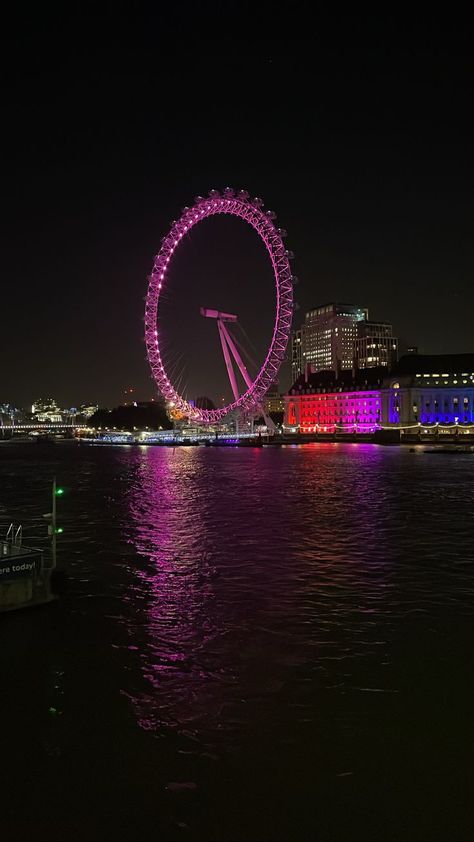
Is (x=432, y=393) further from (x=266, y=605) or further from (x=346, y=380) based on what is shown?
(x=266, y=605)

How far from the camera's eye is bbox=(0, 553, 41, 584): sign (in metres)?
13.7

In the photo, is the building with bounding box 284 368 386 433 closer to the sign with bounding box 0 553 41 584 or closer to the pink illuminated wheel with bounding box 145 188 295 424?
the pink illuminated wheel with bounding box 145 188 295 424

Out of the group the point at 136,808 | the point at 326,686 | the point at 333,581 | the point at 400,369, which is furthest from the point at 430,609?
the point at 400,369

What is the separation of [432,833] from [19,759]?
4392 millimetres

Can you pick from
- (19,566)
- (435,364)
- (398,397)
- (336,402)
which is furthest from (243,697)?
(336,402)

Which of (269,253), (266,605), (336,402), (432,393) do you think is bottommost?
(266,605)

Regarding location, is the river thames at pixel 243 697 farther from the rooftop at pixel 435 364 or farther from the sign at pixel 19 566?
the rooftop at pixel 435 364

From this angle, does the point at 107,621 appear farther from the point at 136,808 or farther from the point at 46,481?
the point at 46,481

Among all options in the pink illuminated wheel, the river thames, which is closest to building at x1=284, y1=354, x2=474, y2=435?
the pink illuminated wheel

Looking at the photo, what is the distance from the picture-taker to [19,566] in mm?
13992

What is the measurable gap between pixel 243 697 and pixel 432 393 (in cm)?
15453

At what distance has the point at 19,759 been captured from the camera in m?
7.68

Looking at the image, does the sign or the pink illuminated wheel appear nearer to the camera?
the sign

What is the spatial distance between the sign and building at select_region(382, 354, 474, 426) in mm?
148517
